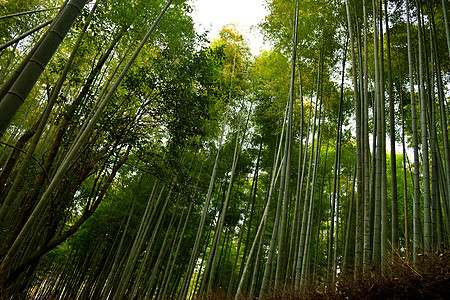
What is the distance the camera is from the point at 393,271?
199cm

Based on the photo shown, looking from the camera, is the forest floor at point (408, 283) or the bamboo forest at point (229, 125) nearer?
the forest floor at point (408, 283)

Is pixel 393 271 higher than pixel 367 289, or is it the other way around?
pixel 393 271

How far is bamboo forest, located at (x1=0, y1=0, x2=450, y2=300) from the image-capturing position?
227 cm

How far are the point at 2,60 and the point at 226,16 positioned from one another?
199 inches

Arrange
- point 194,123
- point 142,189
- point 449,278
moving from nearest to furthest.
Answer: point 449,278
point 194,123
point 142,189

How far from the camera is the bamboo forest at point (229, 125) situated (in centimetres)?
227

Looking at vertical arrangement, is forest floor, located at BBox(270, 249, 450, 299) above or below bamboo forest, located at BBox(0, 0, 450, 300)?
below

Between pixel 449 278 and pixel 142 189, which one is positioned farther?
pixel 142 189

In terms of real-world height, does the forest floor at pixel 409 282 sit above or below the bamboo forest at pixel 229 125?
below

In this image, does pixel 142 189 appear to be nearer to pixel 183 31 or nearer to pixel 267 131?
pixel 267 131

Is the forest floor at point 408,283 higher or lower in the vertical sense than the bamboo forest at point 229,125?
lower

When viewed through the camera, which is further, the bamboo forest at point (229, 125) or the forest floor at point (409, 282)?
the bamboo forest at point (229, 125)

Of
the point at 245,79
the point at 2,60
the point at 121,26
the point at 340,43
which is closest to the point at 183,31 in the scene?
the point at 121,26

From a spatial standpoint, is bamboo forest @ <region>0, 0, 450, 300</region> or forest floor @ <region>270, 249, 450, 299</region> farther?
bamboo forest @ <region>0, 0, 450, 300</region>
